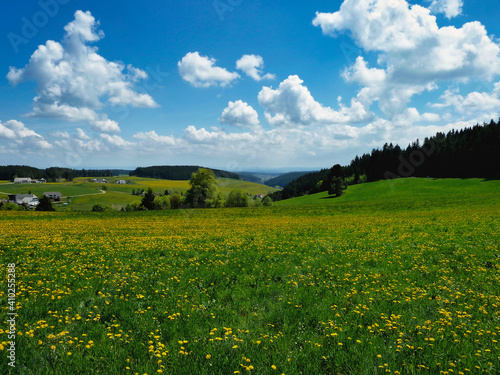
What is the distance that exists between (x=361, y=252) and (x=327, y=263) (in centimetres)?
333

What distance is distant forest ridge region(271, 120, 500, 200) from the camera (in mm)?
89125

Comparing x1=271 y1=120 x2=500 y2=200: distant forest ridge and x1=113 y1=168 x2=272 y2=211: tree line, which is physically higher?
x1=271 y1=120 x2=500 y2=200: distant forest ridge

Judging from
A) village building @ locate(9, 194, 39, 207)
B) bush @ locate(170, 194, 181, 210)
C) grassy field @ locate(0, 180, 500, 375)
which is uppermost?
grassy field @ locate(0, 180, 500, 375)

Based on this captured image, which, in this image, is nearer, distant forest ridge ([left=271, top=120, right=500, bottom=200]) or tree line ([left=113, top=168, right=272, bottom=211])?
tree line ([left=113, top=168, right=272, bottom=211])

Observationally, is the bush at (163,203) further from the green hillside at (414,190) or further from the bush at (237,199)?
the green hillside at (414,190)

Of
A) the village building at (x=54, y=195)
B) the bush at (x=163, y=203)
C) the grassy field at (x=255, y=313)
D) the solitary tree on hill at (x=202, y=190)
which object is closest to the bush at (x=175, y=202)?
the bush at (x=163, y=203)

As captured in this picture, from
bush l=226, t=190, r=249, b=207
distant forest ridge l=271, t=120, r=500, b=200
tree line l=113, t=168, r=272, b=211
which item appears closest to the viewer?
tree line l=113, t=168, r=272, b=211

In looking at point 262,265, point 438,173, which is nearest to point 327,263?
point 262,265

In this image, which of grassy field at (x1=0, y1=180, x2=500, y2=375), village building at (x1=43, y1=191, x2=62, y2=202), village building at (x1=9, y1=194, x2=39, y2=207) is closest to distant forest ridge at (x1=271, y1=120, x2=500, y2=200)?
grassy field at (x1=0, y1=180, x2=500, y2=375)

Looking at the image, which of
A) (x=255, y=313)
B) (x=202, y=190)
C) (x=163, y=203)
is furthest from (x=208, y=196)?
(x=255, y=313)

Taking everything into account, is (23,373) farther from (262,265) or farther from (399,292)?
(399,292)

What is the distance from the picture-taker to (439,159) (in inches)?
4114

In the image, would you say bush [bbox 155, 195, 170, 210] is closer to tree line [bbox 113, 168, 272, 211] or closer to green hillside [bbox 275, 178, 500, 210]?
tree line [bbox 113, 168, 272, 211]

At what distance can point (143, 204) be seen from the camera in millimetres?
84750
